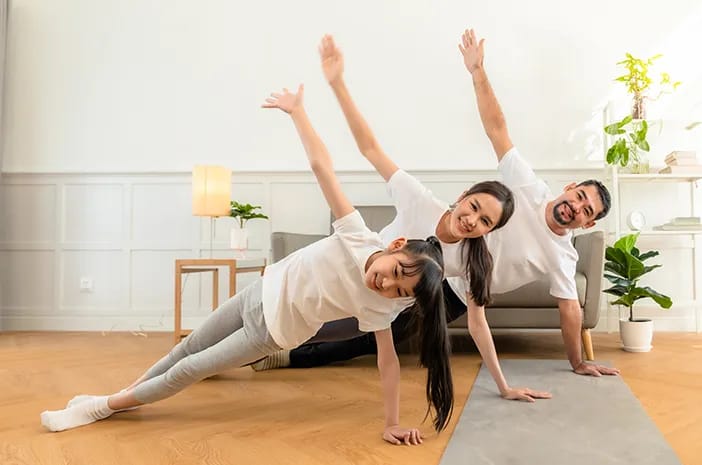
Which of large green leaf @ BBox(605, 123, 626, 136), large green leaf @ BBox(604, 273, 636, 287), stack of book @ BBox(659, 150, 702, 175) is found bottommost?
large green leaf @ BBox(604, 273, 636, 287)

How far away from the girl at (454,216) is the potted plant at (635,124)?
202 cm

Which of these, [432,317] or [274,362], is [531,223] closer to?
[432,317]

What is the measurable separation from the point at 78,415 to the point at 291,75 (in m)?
2.87

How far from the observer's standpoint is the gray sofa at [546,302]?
A: 2773 mm

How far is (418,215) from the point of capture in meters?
1.96

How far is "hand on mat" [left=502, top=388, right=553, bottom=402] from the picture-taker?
198 centimetres

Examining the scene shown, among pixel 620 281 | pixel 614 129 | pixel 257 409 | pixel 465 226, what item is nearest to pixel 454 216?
pixel 465 226

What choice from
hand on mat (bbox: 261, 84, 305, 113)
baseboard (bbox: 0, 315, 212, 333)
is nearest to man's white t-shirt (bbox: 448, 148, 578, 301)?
hand on mat (bbox: 261, 84, 305, 113)

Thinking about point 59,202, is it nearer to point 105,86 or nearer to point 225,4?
point 105,86

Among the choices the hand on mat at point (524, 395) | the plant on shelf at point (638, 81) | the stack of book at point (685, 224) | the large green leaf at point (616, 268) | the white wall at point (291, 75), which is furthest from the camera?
the white wall at point (291, 75)

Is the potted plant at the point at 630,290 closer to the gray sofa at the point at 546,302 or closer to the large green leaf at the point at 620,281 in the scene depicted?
the large green leaf at the point at 620,281

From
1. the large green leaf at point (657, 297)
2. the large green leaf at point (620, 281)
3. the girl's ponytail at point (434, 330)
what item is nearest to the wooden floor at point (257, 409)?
the girl's ponytail at point (434, 330)

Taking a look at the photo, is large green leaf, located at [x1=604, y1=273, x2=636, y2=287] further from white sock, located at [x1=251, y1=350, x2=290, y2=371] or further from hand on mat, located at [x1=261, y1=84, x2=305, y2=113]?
hand on mat, located at [x1=261, y1=84, x2=305, y2=113]

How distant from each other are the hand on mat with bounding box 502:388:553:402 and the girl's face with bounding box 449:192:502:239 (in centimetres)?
63
